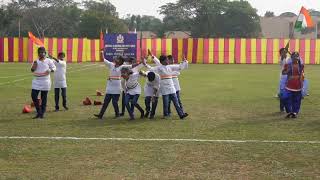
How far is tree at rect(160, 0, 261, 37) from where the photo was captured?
90125 millimetres

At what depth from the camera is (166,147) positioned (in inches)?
370

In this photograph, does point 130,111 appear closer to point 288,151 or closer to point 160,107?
point 160,107

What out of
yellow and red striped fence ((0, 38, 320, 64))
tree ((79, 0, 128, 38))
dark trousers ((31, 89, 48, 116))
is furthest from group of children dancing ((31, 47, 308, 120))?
tree ((79, 0, 128, 38))

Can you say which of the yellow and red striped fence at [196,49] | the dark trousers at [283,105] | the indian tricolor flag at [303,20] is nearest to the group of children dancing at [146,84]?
the dark trousers at [283,105]

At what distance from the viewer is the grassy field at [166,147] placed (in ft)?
25.2

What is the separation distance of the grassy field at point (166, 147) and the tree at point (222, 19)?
7480 cm

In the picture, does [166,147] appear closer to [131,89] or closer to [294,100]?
[131,89]

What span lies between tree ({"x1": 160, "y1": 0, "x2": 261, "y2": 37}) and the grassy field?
245ft

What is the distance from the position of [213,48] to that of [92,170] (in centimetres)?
4279

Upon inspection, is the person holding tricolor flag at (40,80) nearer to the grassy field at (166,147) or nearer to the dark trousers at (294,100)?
the grassy field at (166,147)

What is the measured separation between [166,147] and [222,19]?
83059mm

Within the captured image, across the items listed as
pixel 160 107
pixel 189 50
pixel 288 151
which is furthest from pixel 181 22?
pixel 288 151

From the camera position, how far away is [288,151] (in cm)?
907

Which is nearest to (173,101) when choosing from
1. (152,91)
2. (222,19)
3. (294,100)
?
(152,91)
